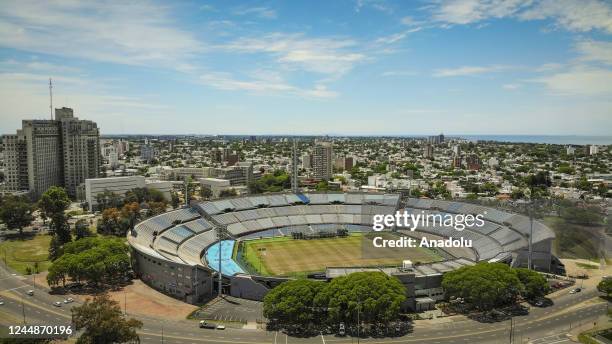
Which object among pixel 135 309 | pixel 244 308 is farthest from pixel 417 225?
pixel 135 309

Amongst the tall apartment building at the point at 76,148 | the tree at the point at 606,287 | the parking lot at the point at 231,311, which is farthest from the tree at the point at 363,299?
the tall apartment building at the point at 76,148

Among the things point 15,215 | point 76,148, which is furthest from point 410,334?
point 76,148

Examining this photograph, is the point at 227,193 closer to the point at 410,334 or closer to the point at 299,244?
the point at 299,244

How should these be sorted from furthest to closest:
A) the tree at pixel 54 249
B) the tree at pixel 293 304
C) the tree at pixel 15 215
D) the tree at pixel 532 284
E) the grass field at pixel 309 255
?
the tree at pixel 15 215, the tree at pixel 54 249, the grass field at pixel 309 255, the tree at pixel 532 284, the tree at pixel 293 304

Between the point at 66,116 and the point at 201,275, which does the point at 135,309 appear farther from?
the point at 66,116

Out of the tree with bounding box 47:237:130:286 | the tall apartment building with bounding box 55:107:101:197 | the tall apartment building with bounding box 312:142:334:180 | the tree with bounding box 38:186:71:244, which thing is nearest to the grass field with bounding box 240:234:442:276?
the tree with bounding box 47:237:130:286

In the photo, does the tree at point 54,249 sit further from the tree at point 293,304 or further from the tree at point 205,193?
the tree at point 205,193
